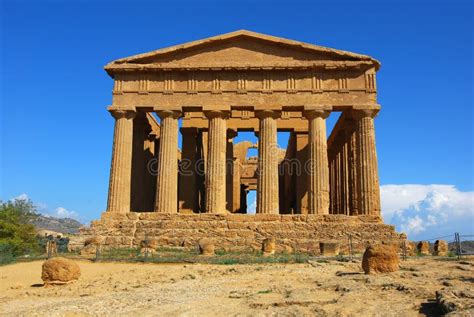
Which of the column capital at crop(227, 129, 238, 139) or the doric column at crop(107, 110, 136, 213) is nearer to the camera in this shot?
the doric column at crop(107, 110, 136, 213)

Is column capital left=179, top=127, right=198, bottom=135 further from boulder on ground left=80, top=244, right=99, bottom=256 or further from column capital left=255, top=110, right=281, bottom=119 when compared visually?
boulder on ground left=80, top=244, right=99, bottom=256

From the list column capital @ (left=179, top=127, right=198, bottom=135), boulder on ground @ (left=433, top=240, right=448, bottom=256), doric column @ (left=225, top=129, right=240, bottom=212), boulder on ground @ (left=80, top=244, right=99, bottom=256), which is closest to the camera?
boulder on ground @ (left=80, top=244, right=99, bottom=256)

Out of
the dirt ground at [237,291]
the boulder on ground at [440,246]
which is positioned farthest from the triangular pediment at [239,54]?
the dirt ground at [237,291]

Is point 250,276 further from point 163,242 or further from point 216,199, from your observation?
point 216,199

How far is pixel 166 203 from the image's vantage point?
2617 centimetres

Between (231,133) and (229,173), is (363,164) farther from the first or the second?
(231,133)

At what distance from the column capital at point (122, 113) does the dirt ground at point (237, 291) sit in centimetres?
1304

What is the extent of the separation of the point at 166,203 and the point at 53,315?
1773 cm

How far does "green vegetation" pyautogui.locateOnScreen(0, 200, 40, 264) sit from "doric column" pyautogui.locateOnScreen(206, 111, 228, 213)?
10651 mm

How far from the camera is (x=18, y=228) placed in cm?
2783

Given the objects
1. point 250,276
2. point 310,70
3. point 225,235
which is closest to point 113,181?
point 225,235

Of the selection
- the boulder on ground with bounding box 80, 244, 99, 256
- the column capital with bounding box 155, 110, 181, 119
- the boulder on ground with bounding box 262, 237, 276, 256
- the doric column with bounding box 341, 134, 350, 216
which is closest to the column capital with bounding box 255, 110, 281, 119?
the column capital with bounding box 155, 110, 181, 119

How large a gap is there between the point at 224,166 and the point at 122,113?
7.18 meters

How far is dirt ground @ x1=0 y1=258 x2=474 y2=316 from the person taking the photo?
320 inches
